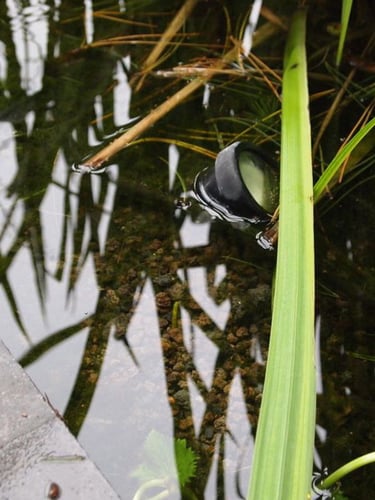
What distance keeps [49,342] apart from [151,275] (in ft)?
1.11

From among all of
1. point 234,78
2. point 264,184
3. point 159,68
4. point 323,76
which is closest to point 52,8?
point 159,68

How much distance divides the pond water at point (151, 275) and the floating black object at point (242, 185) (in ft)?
0.17

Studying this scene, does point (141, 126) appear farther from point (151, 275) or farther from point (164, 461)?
point (164, 461)

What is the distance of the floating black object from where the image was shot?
1771mm

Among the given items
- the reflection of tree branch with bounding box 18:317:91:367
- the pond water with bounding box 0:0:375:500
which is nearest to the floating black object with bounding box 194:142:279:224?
the pond water with bounding box 0:0:375:500

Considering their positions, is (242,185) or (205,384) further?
(242,185)

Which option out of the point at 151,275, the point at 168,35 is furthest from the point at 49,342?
the point at 168,35

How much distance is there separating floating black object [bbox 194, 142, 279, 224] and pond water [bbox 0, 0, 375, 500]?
5 cm

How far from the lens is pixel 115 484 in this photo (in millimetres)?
1259

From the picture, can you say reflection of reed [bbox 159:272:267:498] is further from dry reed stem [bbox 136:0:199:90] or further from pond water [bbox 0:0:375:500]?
dry reed stem [bbox 136:0:199:90]

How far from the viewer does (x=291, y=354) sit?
1083mm

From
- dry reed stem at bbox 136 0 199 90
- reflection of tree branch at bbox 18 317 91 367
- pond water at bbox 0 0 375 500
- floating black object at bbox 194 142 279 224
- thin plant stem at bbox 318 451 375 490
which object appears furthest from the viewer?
dry reed stem at bbox 136 0 199 90

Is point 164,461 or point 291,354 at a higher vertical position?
point 291,354

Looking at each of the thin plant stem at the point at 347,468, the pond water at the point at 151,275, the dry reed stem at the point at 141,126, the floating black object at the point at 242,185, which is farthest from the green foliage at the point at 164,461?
the dry reed stem at the point at 141,126
